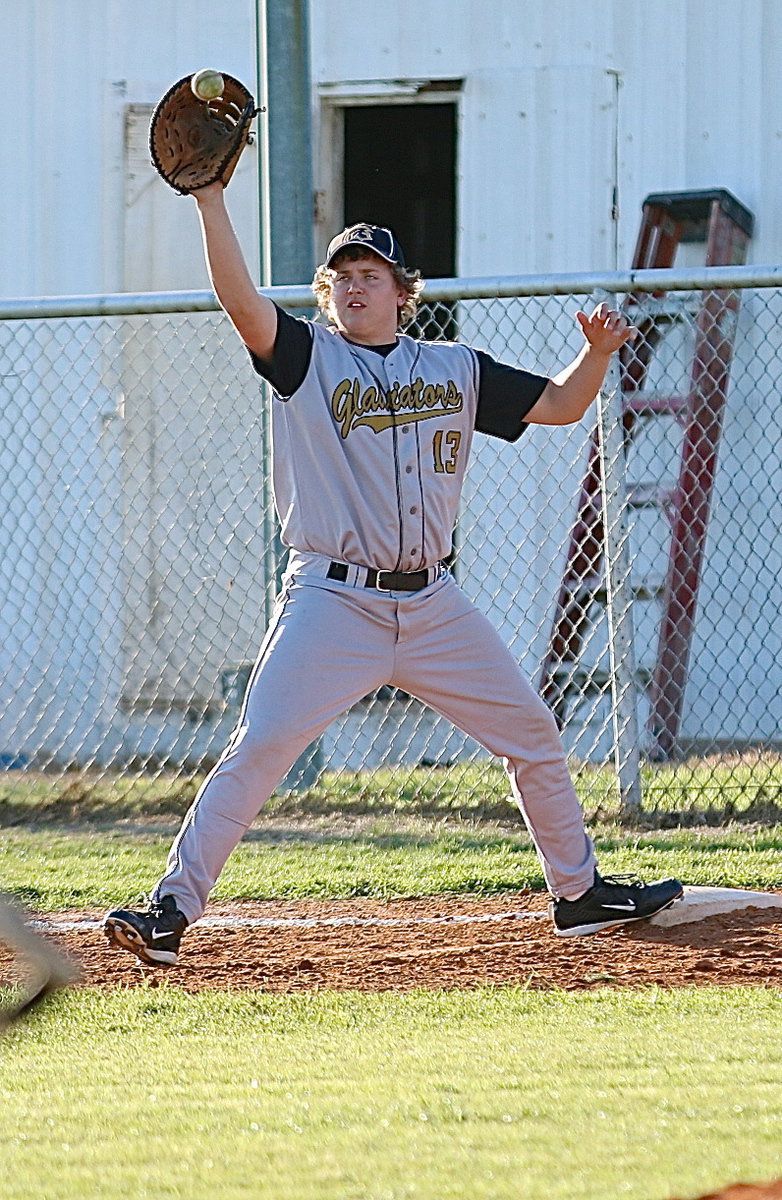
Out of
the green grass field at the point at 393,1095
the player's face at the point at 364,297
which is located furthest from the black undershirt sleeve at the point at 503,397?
the green grass field at the point at 393,1095

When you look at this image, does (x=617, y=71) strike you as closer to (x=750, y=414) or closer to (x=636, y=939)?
(x=750, y=414)

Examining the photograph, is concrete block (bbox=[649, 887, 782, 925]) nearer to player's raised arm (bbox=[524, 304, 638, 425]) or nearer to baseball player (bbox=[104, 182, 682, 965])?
baseball player (bbox=[104, 182, 682, 965])

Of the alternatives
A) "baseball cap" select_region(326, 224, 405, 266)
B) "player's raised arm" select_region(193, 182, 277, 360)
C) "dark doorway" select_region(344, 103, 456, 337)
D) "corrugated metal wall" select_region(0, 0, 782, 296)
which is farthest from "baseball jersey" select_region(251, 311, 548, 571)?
"dark doorway" select_region(344, 103, 456, 337)

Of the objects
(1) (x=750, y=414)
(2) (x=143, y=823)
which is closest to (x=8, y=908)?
(2) (x=143, y=823)

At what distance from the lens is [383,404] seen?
4.61m

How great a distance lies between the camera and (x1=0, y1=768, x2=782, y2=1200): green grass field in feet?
9.27

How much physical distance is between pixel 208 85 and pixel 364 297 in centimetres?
68

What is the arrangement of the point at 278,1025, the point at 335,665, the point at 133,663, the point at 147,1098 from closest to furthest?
1. the point at 147,1098
2. the point at 278,1025
3. the point at 335,665
4. the point at 133,663

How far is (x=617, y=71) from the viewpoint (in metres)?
9.73

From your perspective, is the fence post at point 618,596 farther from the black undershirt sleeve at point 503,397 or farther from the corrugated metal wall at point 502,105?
the corrugated metal wall at point 502,105

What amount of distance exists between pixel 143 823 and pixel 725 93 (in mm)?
5149

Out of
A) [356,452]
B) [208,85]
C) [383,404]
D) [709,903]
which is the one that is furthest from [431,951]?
[208,85]

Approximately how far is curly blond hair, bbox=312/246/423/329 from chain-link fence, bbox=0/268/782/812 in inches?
A: 127

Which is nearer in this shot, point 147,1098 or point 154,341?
point 147,1098
